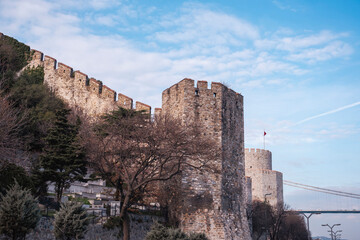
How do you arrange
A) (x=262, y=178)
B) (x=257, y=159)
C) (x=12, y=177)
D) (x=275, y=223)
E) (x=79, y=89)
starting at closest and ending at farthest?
(x=12, y=177) → (x=79, y=89) → (x=275, y=223) → (x=262, y=178) → (x=257, y=159)

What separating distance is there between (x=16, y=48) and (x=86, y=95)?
9801 mm

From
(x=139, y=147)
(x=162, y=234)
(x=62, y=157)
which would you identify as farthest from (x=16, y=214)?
(x=139, y=147)

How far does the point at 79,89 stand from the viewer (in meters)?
33.2

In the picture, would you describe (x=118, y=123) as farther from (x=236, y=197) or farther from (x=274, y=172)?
(x=274, y=172)

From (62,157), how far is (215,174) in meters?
8.66

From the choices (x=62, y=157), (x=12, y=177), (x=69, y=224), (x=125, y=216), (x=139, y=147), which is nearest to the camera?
(x=69, y=224)

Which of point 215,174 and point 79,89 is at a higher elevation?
point 79,89

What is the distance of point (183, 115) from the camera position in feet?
78.8

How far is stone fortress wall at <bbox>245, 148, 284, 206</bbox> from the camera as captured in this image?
57906 millimetres

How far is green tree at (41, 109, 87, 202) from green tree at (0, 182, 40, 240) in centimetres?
589

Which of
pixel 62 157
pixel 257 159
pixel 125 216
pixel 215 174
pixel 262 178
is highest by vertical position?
pixel 257 159

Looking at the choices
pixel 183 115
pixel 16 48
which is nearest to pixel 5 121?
pixel 183 115

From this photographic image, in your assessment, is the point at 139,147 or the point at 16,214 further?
the point at 139,147

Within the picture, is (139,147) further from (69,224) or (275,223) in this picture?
(275,223)
